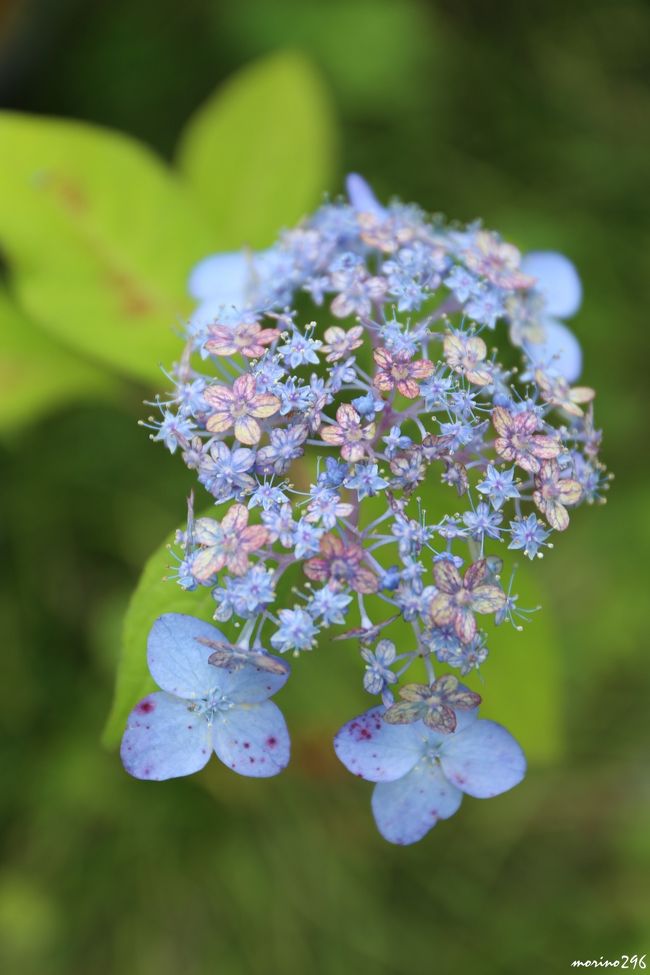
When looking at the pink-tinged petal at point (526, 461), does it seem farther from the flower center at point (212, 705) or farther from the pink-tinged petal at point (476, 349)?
the flower center at point (212, 705)

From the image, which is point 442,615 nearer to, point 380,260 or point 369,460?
point 369,460

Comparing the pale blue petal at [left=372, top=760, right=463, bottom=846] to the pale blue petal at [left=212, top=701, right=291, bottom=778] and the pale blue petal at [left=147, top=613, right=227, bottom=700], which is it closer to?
the pale blue petal at [left=212, top=701, right=291, bottom=778]

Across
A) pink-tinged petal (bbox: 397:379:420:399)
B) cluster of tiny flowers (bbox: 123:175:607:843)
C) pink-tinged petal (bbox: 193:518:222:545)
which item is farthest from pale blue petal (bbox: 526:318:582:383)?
pink-tinged petal (bbox: 193:518:222:545)

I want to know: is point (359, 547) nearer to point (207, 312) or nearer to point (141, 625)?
point (141, 625)

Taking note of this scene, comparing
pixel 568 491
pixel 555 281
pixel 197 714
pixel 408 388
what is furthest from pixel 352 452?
pixel 555 281

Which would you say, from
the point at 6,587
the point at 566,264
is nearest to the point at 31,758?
the point at 6,587

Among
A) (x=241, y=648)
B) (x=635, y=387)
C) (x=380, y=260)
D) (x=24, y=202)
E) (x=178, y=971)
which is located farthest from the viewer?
(x=635, y=387)

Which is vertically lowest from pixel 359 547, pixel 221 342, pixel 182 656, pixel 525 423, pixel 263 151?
pixel 182 656
